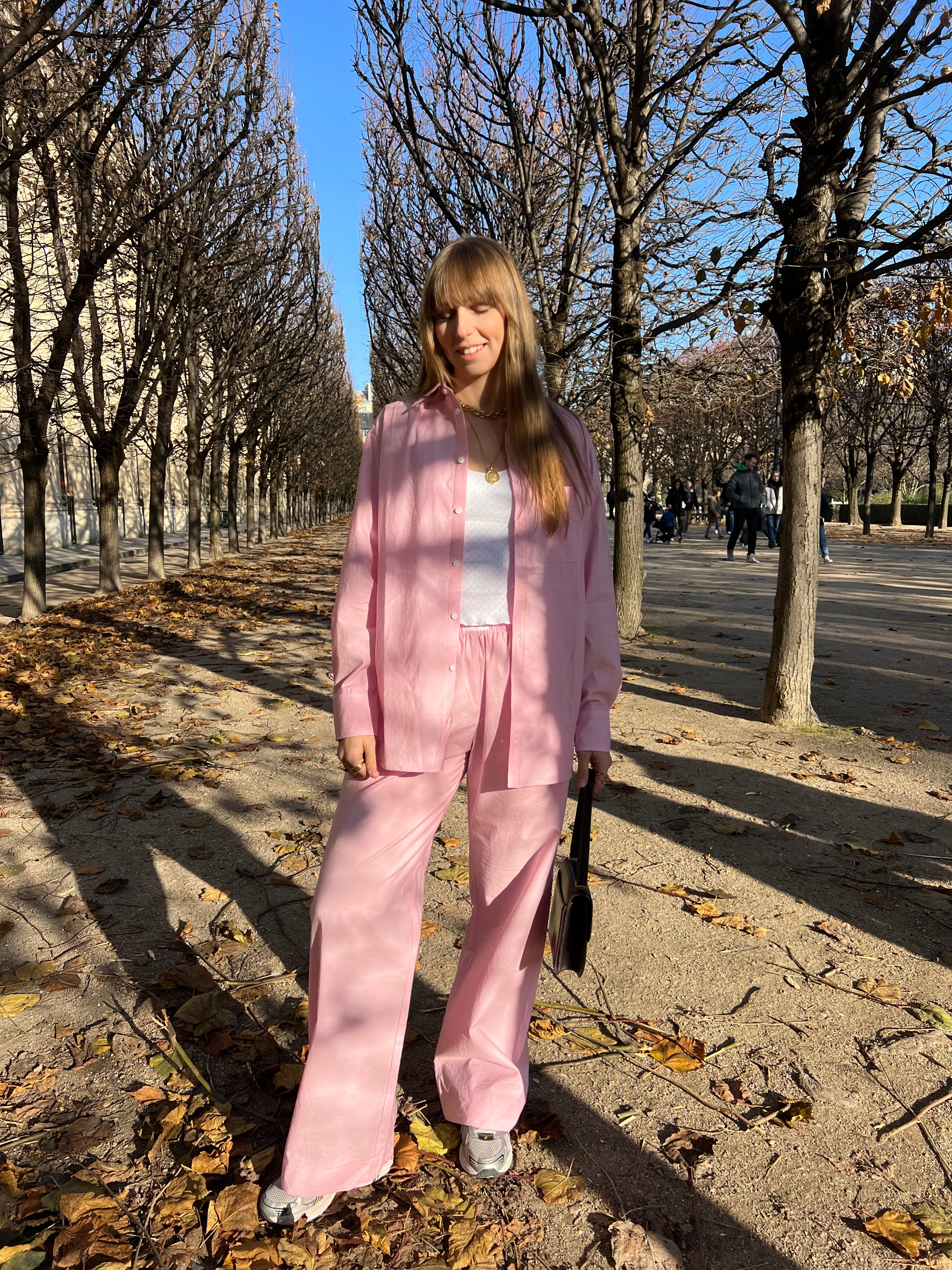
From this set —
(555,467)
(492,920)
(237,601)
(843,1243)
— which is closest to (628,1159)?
(843,1243)

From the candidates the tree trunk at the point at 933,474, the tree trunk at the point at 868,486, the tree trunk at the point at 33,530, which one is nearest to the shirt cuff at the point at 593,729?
the tree trunk at the point at 33,530

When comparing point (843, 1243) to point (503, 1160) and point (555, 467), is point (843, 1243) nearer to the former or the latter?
point (503, 1160)

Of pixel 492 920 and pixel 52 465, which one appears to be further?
pixel 52 465

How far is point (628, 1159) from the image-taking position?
221 cm

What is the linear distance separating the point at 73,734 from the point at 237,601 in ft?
25.2

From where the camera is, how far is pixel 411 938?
2.02 m

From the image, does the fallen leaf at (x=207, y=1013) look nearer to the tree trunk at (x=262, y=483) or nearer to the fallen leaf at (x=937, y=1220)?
the fallen leaf at (x=937, y=1220)

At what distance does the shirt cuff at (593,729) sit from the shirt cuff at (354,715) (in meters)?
0.49

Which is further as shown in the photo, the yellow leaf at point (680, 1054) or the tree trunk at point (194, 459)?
the tree trunk at point (194, 459)

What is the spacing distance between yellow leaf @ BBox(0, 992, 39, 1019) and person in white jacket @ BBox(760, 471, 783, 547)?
735 inches

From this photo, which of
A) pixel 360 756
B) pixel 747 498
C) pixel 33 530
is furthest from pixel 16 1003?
pixel 747 498

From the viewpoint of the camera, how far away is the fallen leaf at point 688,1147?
2.21 metres

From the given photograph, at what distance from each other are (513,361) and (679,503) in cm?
3155

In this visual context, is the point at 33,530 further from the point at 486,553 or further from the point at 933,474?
the point at 933,474
